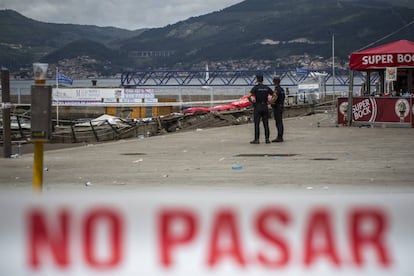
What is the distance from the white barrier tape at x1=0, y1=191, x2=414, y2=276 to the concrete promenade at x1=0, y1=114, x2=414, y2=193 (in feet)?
14.0

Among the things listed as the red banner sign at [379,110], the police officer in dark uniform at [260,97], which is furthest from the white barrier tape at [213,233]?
the red banner sign at [379,110]

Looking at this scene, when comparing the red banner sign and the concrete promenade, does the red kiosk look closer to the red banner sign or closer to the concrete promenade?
the red banner sign

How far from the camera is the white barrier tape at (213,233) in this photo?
15.9 ft

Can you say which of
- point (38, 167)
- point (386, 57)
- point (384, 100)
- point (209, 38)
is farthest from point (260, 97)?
point (209, 38)

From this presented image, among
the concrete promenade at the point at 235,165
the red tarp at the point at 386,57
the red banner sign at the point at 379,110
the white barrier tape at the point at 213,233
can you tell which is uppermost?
→ the red tarp at the point at 386,57

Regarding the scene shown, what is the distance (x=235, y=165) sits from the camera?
1501 centimetres

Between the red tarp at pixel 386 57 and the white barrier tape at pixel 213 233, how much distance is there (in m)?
22.6

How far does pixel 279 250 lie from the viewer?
4898 mm

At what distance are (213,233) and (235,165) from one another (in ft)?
33.4

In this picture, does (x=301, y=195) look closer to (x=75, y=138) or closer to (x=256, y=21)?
(x=75, y=138)

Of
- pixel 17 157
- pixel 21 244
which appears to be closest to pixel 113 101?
pixel 17 157

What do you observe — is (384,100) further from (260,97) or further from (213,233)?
(213,233)

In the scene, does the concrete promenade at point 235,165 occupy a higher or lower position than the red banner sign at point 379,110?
lower

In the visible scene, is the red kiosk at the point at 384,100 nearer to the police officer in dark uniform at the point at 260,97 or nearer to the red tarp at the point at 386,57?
the red tarp at the point at 386,57
